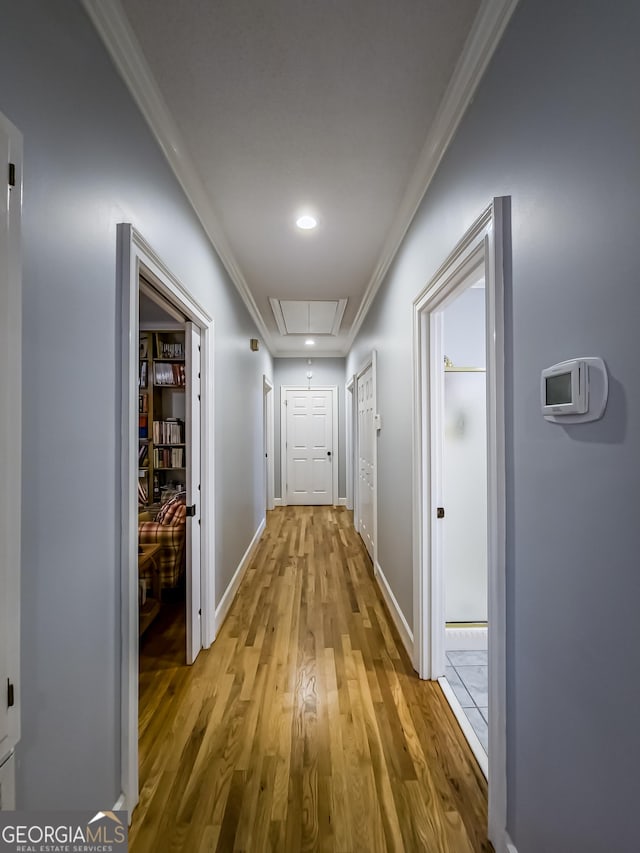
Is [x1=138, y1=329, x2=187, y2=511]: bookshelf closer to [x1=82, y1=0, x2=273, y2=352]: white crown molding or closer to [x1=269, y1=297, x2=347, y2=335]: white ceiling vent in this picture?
[x1=269, y1=297, x2=347, y2=335]: white ceiling vent

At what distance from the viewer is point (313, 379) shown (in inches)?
260

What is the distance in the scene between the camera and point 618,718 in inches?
28.8

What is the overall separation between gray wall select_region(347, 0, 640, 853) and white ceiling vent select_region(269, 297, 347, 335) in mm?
2789

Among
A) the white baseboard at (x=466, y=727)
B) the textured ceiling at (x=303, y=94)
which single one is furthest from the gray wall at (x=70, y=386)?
the white baseboard at (x=466, y=727)

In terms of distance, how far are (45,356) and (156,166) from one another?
43.3 inches

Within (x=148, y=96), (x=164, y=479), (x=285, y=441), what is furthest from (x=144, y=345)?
(x=148, y=96)

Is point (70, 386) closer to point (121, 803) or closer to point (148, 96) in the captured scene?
point (148, 96)

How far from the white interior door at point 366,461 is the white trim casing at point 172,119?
5.82 ft

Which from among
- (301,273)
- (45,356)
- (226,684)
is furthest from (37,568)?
(301,273)

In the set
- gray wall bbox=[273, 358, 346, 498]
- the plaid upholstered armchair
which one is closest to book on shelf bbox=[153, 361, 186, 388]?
the plaid upholstered armchair

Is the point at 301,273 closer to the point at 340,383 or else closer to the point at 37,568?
the point at 37,568

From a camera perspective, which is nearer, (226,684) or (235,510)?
(226,684)

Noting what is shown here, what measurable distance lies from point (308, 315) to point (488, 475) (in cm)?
363

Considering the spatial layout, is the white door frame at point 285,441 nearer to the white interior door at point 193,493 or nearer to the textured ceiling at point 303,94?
the textured ceiling at point 303,94
